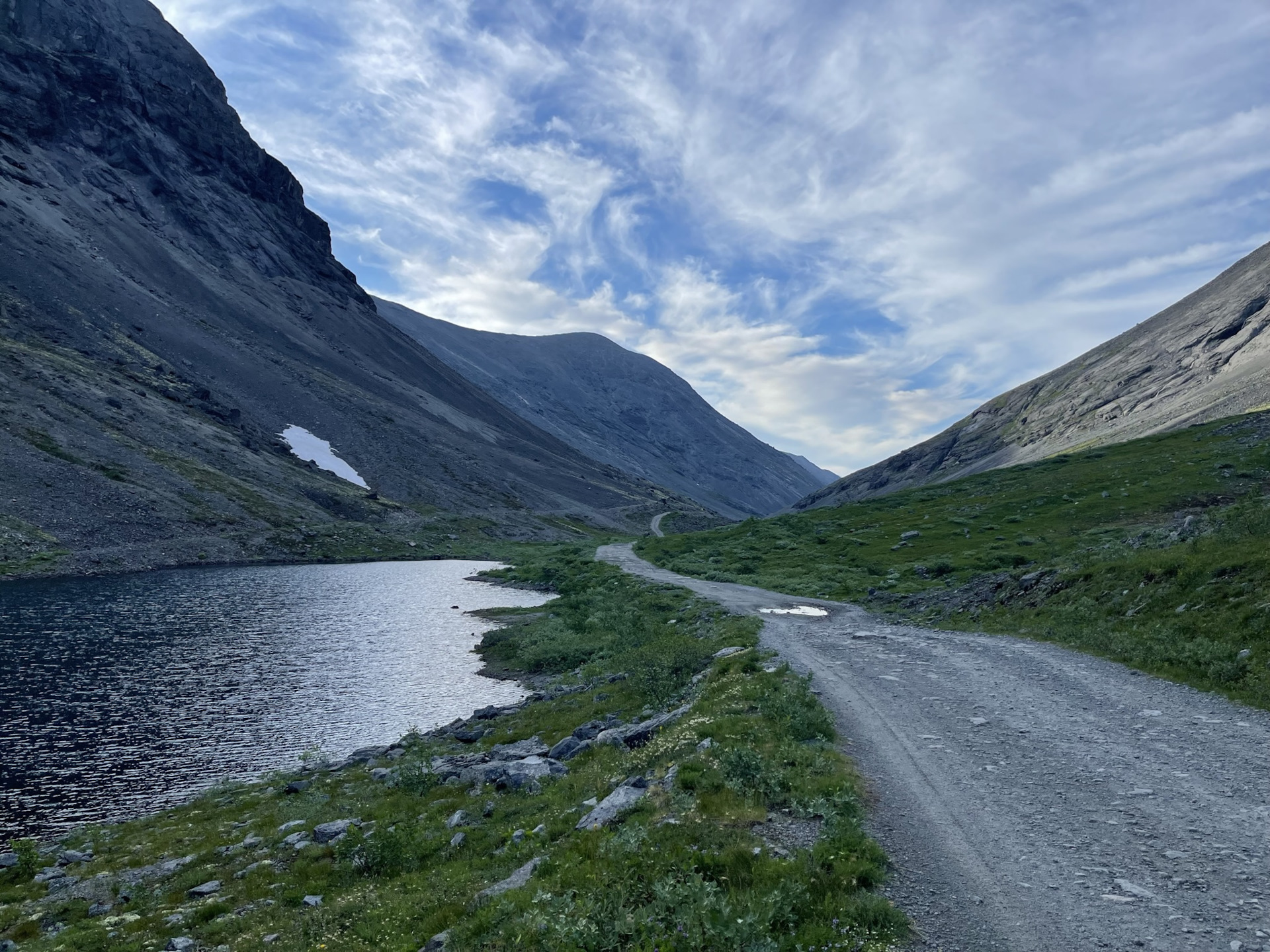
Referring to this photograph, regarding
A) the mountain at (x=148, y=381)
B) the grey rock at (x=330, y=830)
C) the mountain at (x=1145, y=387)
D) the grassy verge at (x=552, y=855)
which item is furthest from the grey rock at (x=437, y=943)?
the mountain at (x=1145, y=387)

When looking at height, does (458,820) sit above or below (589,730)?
below

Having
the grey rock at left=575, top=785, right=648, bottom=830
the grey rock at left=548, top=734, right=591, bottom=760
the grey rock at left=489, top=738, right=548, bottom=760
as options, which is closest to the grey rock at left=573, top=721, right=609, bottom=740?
the grey rock at left=548, top=734, right=591, bottom=760

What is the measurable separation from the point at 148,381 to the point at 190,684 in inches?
4280

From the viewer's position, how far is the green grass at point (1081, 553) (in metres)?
20.6

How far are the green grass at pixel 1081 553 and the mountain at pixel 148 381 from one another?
60.4 meters

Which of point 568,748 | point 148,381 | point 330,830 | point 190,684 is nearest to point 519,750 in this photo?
point 568,748

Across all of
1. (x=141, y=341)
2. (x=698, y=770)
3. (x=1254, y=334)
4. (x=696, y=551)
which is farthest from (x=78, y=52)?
(x=1254, y=334)

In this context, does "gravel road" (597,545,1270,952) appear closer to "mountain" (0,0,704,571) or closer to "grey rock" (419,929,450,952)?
"grey rock" (419,929,450,952)

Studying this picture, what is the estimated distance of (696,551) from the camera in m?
78.2

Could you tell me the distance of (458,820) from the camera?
1616 cm

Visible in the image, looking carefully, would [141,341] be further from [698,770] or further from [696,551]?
[698,770]

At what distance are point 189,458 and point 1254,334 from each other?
633 feet

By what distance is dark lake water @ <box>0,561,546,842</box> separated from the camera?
2394cm

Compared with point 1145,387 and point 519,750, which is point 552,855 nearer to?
point 519,750
